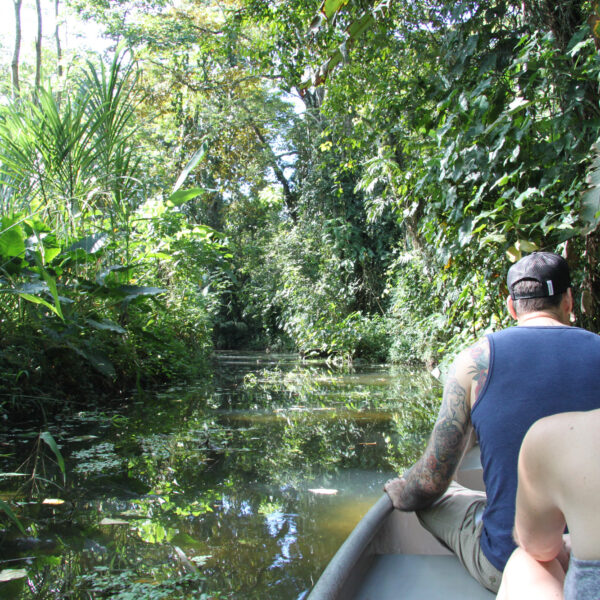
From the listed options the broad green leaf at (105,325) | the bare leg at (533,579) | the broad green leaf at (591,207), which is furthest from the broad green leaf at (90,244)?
the bare leg at (533,579)

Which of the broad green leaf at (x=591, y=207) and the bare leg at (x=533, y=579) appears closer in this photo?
the bare leg at (x=533, y=579)

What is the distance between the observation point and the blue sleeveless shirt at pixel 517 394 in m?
1.39

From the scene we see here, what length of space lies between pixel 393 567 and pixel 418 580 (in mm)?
118

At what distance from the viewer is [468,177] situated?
164 inches

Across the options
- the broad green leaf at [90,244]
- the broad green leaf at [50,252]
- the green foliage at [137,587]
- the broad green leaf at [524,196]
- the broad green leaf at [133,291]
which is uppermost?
the broad green leaf at [524,196]

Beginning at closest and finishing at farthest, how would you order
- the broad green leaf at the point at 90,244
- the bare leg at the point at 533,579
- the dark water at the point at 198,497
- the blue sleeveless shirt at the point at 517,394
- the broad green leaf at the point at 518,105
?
the bare leg at the point at 533,579, the blue sleeveless shirt at the point at 517,394, the dark water at the point at 198,497, the broad green leaf at the point at 518,105, the broad green leaf at the point at 90,244

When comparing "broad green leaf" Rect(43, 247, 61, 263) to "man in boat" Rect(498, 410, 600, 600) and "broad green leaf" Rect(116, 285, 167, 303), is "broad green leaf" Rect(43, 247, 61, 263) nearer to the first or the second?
"broad green leaf" Rect(116, 285, 167, 303)

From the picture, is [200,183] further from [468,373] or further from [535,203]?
[468,373]

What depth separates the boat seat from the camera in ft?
5.72

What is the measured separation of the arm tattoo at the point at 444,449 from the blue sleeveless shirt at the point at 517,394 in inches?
4.8

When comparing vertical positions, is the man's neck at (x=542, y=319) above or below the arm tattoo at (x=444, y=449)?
above

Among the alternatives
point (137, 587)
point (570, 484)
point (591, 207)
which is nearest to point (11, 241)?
point (137, 587)

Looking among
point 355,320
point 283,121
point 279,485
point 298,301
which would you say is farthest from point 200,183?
point 279,485

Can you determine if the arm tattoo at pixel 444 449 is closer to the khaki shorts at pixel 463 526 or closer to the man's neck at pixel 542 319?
the khaki shorts at pixel 463 526
